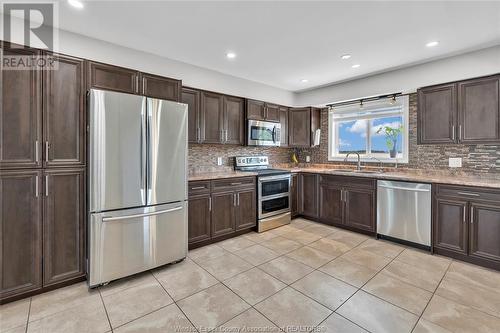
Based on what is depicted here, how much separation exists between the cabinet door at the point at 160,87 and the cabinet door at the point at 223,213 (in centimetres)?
145

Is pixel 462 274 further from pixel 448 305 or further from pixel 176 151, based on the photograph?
pixel 176 151

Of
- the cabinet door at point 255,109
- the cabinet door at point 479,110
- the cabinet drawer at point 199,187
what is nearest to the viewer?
the cabinet door at point 479,110

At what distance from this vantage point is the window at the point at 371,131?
403 cm

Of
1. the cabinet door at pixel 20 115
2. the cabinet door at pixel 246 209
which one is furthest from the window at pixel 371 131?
the cabinet door at pixel 20 115

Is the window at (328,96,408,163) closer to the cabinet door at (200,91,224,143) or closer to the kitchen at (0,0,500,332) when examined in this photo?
the kitchen at (0,0,500,332)

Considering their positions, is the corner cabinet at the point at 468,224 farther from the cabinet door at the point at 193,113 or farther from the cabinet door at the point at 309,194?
the cabinet door at the point at 193,113

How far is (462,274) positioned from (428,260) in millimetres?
360

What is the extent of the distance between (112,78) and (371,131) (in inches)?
169

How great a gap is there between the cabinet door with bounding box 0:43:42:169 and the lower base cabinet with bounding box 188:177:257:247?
1624mm

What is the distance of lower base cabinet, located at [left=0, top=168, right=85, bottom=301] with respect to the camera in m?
2.06

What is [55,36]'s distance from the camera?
2451mm

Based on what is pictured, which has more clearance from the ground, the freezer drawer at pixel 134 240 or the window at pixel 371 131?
the window at pixel 371 131

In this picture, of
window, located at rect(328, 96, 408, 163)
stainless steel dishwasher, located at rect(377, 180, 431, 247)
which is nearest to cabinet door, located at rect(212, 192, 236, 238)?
stainless steel dishwasher, located at rect(377, 180, 431, 247)
